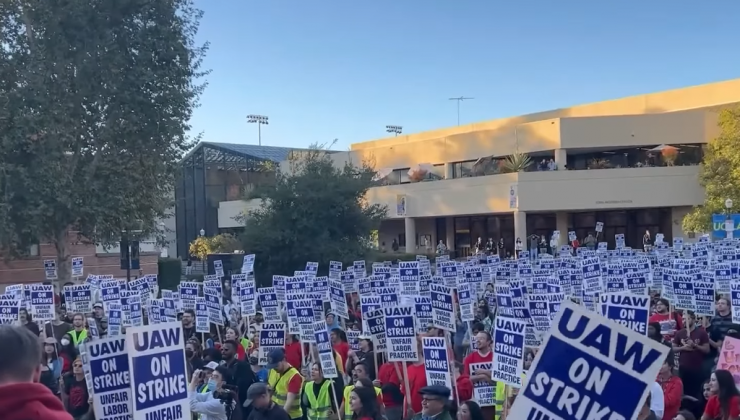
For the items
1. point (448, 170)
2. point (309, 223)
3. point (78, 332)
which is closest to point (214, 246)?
point (448, 170)

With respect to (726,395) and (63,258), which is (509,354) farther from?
(63,258)

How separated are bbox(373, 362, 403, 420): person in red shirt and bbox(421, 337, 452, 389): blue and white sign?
1.65 ft

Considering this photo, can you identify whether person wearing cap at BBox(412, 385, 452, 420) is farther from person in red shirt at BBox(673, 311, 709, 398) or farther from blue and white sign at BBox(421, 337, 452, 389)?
person in red shirt at BBox(673, 311, 709, 398)

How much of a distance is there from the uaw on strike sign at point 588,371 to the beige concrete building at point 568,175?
40.9 meters

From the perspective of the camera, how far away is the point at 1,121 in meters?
25.2

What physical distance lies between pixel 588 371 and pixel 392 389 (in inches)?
215

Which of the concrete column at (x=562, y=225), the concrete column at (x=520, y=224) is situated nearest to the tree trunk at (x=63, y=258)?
the concrete column at (x=520, y=224)

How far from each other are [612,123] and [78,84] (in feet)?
97.3

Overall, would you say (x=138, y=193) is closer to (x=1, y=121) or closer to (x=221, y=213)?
(x=1, y=121)

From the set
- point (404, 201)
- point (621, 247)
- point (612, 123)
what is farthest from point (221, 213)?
point (621, 247)

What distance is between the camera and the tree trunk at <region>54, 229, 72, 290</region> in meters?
27.7

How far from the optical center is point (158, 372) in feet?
19.6

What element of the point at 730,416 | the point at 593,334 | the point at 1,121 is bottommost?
the point at 730,416

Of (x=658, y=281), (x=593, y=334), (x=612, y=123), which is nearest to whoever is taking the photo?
(x=593, y=334)
